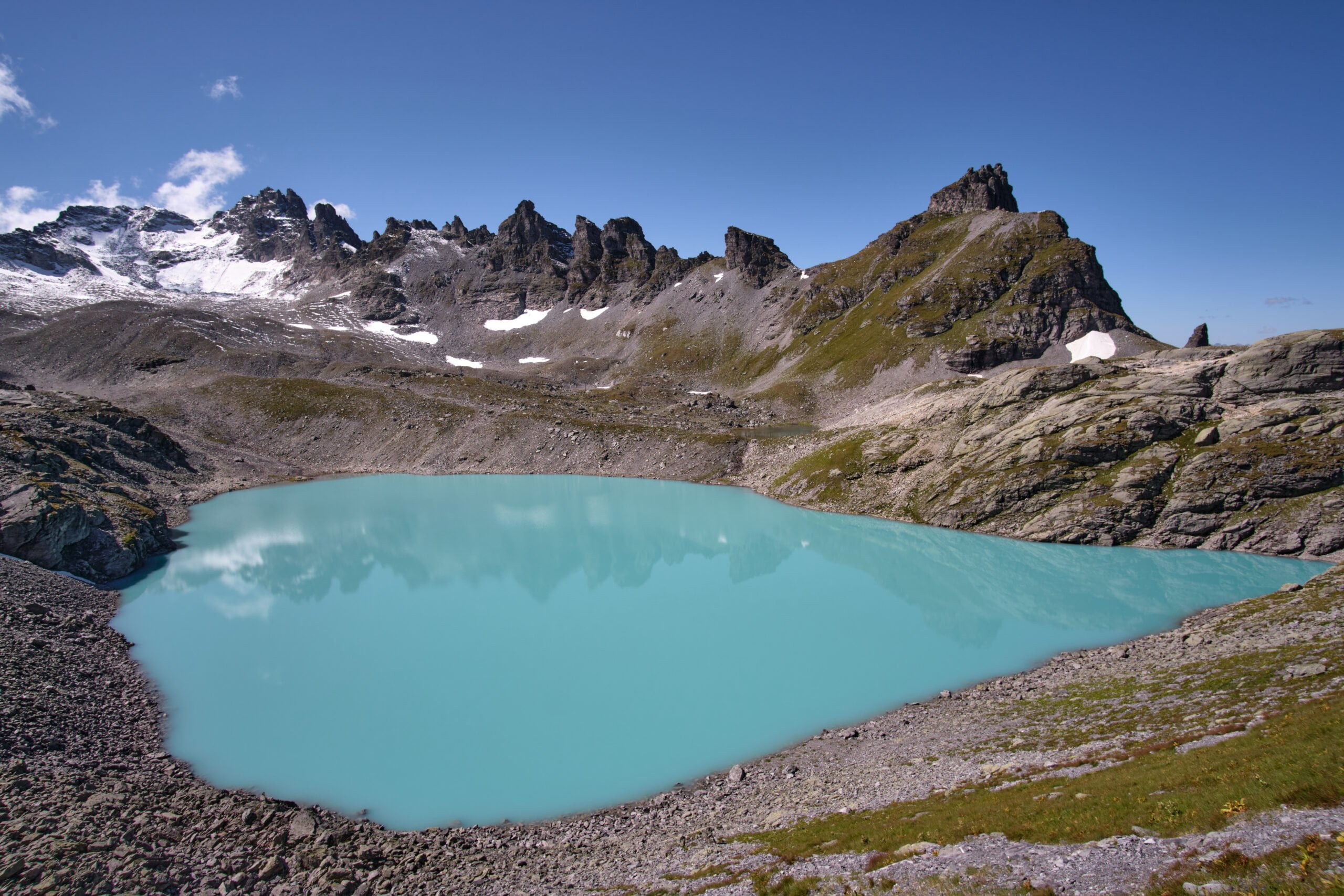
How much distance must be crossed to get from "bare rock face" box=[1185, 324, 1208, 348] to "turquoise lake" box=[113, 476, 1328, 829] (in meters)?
72.4

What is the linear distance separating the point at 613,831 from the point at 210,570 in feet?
151

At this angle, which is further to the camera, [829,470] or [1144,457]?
[829,470]

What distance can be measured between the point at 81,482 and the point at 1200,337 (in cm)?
14714

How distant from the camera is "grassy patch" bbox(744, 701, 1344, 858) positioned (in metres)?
11.0

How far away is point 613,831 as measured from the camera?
19.6 metres

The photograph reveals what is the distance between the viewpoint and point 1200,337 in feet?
318

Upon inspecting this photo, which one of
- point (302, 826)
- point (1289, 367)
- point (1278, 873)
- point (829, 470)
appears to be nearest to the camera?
point (1278, 873)

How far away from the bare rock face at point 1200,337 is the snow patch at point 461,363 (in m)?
173

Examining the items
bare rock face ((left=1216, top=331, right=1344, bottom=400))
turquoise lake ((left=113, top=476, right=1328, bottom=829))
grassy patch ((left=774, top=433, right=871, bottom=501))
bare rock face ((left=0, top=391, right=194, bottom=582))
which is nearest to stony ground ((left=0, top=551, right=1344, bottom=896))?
turquoise lake ((left=113, top=476, right=1328, bottom=829))

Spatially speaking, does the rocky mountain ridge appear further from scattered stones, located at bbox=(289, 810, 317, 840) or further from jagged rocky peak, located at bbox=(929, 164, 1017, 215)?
scattered stones, located at bbox=(289, 810, 317, 840)

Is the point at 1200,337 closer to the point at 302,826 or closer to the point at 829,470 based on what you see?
the point at 829,470

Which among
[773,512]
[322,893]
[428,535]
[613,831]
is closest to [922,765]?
[613,831]

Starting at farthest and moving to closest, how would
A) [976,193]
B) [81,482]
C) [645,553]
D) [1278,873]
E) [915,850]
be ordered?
1. [976,193]
2. [645,553]
3. [81,482]
4. [915,850]
5. [1278,873]

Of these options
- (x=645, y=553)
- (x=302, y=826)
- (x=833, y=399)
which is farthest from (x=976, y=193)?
(x=302, y=826)
